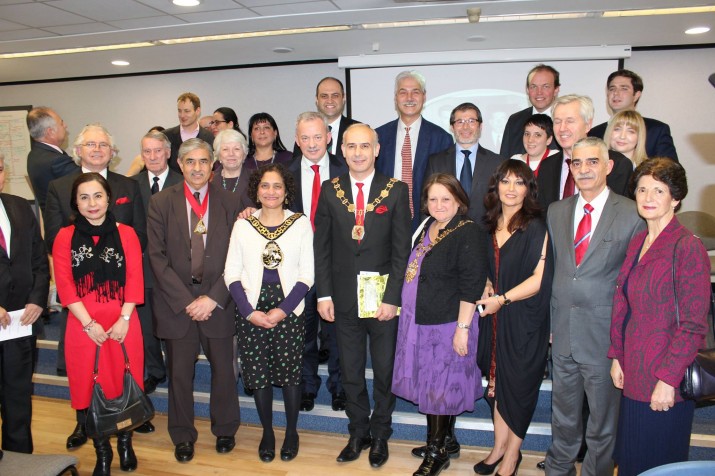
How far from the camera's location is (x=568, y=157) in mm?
3068

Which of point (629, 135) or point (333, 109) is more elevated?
point (333, 109)

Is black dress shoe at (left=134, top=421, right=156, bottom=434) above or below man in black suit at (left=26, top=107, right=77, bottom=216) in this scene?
below

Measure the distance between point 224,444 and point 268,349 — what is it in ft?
2.58

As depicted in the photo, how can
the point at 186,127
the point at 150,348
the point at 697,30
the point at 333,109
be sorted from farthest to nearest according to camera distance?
the point at 697,30 → the point at 186,127 → the point at 150,348 → the point at 333,109

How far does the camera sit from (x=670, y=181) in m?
2.13

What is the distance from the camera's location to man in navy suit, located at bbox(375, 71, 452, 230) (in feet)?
11.5

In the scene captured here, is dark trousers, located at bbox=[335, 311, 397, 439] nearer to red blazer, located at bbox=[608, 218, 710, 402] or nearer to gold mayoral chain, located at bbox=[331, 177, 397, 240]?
gold mayoral chain, located at bbox=[331, 177, 397, 240]

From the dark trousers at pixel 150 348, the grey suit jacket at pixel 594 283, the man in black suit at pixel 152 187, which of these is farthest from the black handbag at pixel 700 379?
the dark trousers at pixel 150 348

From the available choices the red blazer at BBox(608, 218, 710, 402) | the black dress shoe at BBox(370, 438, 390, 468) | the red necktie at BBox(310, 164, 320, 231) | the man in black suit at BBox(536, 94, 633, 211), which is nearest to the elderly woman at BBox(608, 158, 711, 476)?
the red blazer at BBox(608, 218, 710, 402)

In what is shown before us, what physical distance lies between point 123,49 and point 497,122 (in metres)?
4.73

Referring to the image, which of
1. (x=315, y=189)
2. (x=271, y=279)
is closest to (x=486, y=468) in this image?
(x=271, y=279)

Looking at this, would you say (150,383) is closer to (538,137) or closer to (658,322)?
(538,137)

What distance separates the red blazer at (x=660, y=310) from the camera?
6.69 ft

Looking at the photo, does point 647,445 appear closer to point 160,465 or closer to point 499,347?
point 499,347
